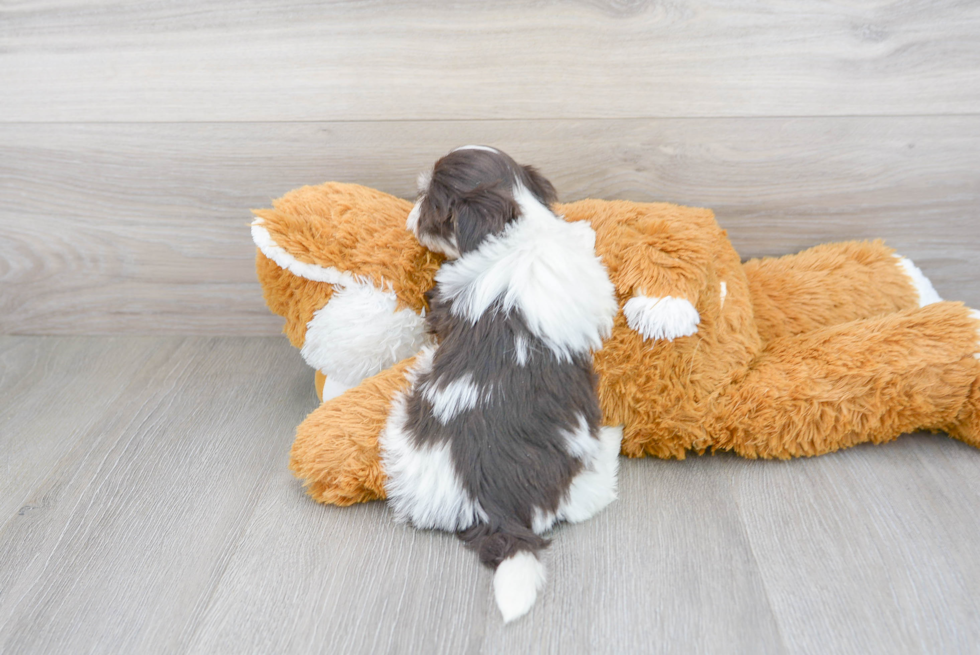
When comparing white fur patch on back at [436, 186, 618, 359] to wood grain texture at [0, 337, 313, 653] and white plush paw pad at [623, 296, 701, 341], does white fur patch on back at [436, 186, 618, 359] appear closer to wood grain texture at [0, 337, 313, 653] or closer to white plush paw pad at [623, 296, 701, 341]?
white plush paw pad at [623, 296, 701, 341]

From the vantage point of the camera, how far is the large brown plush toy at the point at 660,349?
0.99 metres

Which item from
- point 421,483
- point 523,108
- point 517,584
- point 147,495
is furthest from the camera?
point 523,108

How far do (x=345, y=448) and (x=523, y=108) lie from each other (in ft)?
2.19

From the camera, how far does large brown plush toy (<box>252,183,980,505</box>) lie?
0.99 m

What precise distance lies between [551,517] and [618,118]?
2.34ft

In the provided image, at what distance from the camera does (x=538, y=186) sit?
3.29 ft

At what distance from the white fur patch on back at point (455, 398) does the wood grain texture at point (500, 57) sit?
58cm

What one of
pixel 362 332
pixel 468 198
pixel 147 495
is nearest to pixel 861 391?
pixel 468 198

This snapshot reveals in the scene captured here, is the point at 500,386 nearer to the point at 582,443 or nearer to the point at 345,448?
the point at 582,443

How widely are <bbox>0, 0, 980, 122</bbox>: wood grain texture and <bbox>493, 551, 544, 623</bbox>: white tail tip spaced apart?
2.54 feet

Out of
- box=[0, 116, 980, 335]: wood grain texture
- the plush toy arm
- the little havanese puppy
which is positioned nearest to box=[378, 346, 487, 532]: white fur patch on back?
the little havanese puppy

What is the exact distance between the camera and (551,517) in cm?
91

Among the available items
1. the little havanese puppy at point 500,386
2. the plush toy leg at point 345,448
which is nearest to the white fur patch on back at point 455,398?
the little havanese puppy at point 500,386

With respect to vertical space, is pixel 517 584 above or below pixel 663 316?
below
